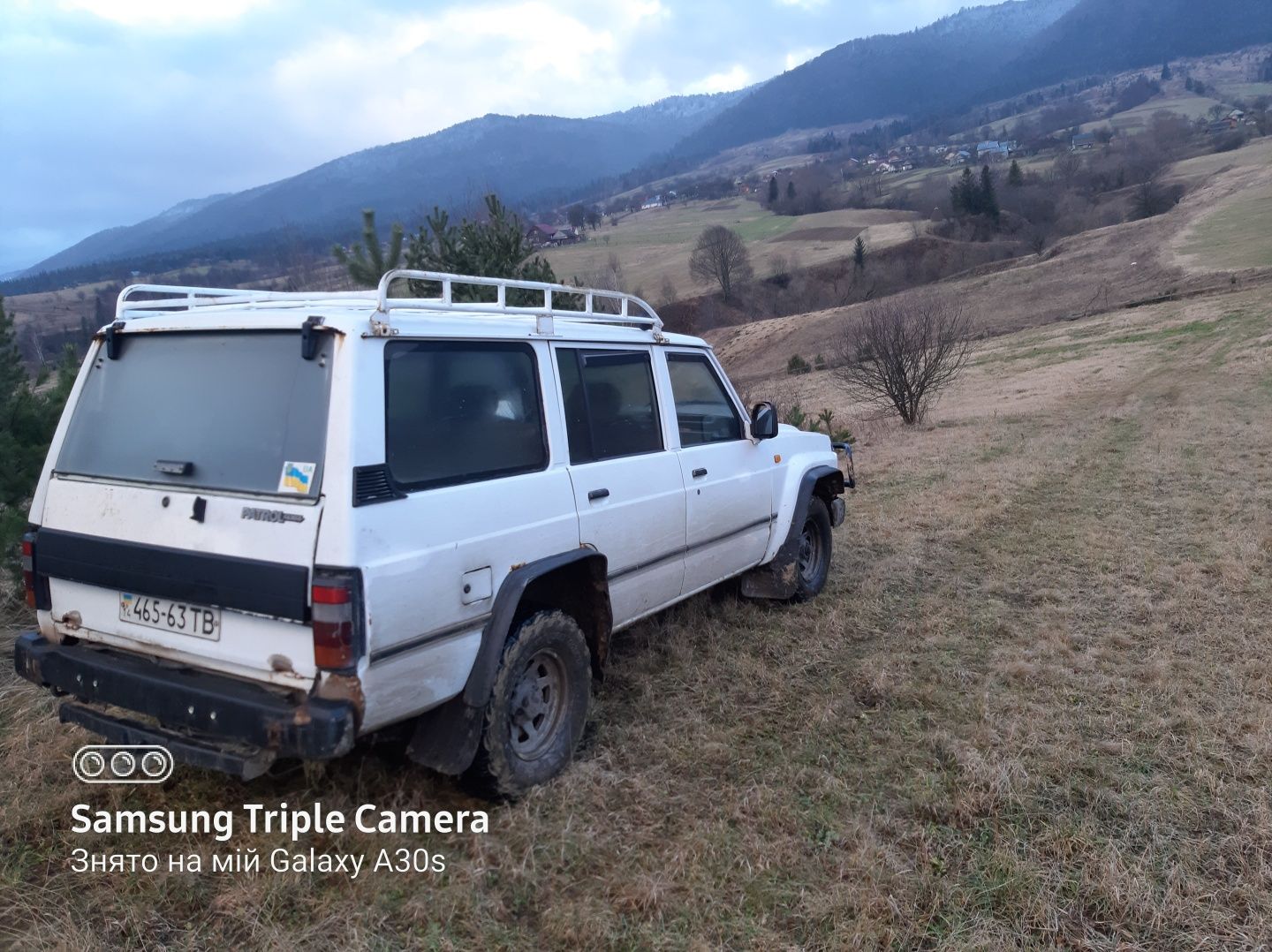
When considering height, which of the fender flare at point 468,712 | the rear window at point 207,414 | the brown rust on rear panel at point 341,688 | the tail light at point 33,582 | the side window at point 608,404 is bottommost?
the fender flare at point 468,712

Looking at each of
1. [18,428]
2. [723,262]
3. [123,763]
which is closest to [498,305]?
[123,763]

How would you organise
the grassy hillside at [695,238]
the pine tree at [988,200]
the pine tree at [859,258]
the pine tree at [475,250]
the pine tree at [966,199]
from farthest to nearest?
1. the pine tree at [966,199]
2. the pine tree at [988,200]
3. the grassy hillside at [695,238]
4. the pine tree at [859,258]
5. the pine tree at [475,250]

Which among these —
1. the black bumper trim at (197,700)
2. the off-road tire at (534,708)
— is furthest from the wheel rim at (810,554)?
the black bumper trim at (197,700)

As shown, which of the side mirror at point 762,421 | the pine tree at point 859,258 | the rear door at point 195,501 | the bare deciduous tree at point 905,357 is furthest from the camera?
the pine tree at point 859,258

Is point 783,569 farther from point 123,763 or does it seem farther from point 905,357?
point 905,357

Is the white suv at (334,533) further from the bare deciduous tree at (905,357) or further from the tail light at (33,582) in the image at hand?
A: the bare deciduous tree at (905,357)

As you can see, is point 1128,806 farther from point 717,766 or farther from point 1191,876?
point 717,766

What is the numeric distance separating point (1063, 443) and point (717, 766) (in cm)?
1055

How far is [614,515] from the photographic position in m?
3.92

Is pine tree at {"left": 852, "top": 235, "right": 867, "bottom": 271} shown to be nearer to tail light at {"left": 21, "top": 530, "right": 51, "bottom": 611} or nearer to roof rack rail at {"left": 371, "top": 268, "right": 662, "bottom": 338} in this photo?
roof rack rail at {"left": 371, "top": 268, "right": 662, "bottom": 338}

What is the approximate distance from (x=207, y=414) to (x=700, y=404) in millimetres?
2632

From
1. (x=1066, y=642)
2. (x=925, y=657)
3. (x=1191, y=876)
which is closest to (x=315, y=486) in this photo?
(x=1191, y=876)

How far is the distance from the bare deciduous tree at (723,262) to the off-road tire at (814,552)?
61447 mm

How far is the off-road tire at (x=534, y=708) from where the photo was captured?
3.27m
